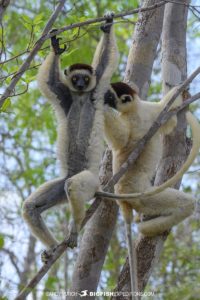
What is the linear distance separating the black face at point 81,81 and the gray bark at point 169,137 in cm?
101

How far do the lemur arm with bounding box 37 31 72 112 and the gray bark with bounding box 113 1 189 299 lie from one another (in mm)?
1233

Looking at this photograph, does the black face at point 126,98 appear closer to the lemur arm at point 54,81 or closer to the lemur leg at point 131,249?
the lemur arm at point 54,81

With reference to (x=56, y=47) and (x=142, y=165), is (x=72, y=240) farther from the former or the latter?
(x=56, y=47)

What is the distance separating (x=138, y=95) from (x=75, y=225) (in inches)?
75.3

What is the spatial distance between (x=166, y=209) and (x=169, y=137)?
0.88 meters

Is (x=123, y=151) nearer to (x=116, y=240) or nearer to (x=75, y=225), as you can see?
(x=75, y=225)

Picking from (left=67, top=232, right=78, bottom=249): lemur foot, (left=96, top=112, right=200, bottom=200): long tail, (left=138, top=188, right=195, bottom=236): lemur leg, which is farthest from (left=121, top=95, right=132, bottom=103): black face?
(left=67, top=232, right=78, bottom=249): lemur foot

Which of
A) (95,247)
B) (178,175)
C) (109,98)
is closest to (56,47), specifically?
(109,98)

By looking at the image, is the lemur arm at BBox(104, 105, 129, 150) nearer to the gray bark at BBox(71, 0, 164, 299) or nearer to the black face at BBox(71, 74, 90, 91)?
the black face at BBox(71, 74, 90, 91)

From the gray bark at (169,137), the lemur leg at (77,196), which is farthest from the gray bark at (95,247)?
the lemur leg at (77,196)

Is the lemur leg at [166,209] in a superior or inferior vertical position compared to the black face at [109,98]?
inferior

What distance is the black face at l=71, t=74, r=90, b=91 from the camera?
260 inches

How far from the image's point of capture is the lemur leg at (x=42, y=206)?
6.24 metres

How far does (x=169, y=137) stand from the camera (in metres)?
6.93
